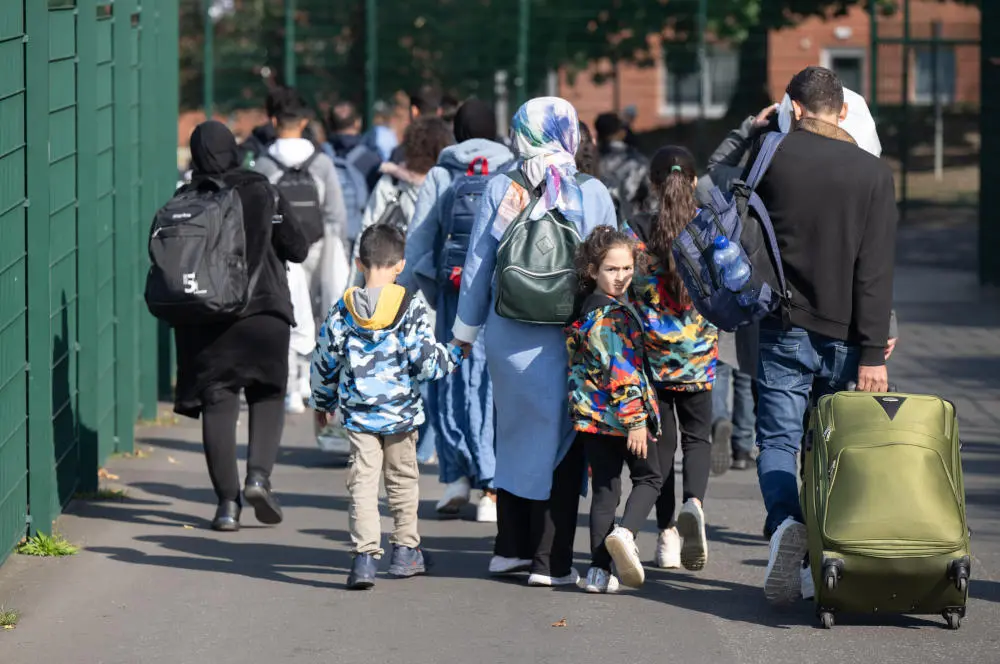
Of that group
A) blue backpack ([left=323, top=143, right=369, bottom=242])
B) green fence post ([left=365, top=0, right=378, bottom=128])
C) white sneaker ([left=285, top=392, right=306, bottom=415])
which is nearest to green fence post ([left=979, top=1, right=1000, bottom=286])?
green fence post ([left=365, top=0, right=378, bottom=128])

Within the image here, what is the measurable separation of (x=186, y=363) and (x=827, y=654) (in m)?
3.41

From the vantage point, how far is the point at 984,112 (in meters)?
16.8

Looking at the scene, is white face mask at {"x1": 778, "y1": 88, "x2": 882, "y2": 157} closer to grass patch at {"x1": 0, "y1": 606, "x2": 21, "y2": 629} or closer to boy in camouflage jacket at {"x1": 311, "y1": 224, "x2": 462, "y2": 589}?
boy in camouflage jacket at {"x1": 311, "y1": 224, "x2": 462, "y2": 589}

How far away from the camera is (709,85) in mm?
20359

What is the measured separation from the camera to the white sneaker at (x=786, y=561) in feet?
20.7

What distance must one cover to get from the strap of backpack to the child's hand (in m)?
0.96

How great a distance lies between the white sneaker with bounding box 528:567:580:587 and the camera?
6906mm

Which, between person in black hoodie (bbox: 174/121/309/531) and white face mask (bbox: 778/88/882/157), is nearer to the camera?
white face mask (bbox: 778/88/882/157)

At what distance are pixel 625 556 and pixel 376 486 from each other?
1040 mm

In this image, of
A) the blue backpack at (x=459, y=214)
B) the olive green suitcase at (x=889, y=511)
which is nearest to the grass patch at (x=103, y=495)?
the blue backpack at (x=459, y=214)

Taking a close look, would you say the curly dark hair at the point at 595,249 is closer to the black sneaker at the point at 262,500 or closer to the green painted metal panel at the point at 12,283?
the black sneaker at the point at 262,500

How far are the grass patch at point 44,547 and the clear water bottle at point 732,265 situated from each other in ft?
9.83

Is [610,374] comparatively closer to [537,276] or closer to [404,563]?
[537,276]

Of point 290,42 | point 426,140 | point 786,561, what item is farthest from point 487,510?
point 290,42
